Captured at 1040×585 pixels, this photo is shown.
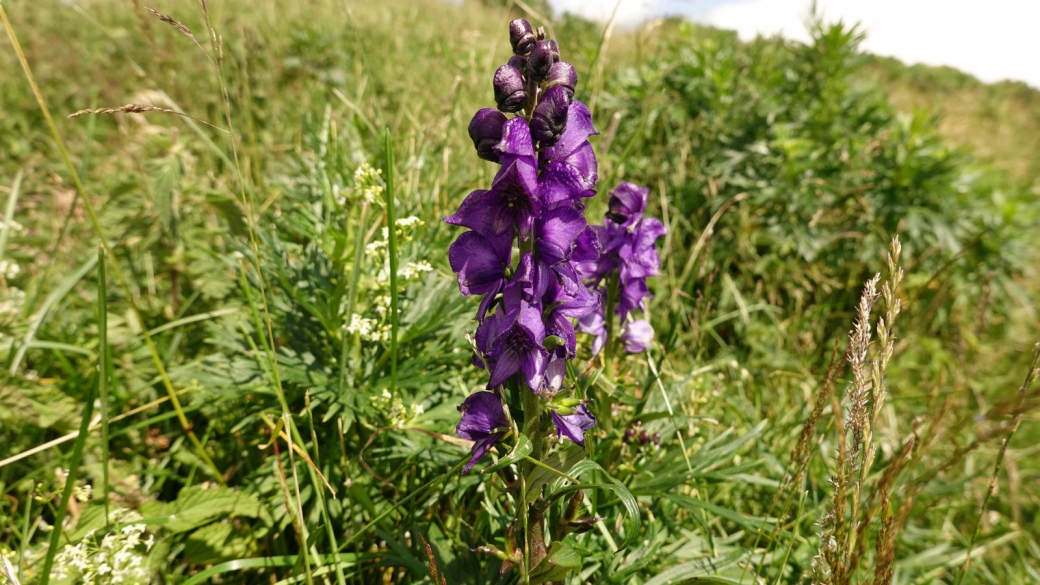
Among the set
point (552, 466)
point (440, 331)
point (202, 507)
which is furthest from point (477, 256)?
point (202, 507)

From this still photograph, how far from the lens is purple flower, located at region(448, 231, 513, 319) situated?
120 cm

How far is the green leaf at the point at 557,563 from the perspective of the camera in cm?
125

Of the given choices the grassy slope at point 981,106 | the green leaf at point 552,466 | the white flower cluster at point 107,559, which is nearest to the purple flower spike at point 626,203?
the green leaf at point 552,466

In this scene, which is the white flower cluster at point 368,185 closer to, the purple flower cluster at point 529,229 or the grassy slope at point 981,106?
the purple flower cluster at point 529,229

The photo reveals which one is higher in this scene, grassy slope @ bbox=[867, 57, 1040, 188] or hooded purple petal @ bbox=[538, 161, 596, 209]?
grassy slope @ bbox=[867, 57, 1040, 188]

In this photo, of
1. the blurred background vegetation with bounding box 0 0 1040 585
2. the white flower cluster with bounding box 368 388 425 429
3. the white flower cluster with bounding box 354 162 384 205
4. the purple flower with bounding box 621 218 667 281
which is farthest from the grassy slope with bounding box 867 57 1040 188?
the white flower cluster with bounding box 368 388 425 429

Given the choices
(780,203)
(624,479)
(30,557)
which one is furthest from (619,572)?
(780,203)

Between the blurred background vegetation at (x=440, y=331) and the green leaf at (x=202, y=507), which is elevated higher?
the blurred background vegetation at (x=440, y=331)

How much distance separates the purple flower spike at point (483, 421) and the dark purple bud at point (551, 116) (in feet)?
1.84

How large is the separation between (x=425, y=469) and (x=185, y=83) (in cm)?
517

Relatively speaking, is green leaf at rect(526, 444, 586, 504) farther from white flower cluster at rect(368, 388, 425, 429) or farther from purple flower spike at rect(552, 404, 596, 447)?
white flower cluster at rect(368, 388, 425, 429)

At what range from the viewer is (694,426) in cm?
223

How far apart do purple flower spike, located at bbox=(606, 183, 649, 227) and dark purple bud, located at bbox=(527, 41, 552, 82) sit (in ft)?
2.17

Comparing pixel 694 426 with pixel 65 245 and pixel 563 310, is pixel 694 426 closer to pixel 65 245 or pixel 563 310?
pixel 563 310
